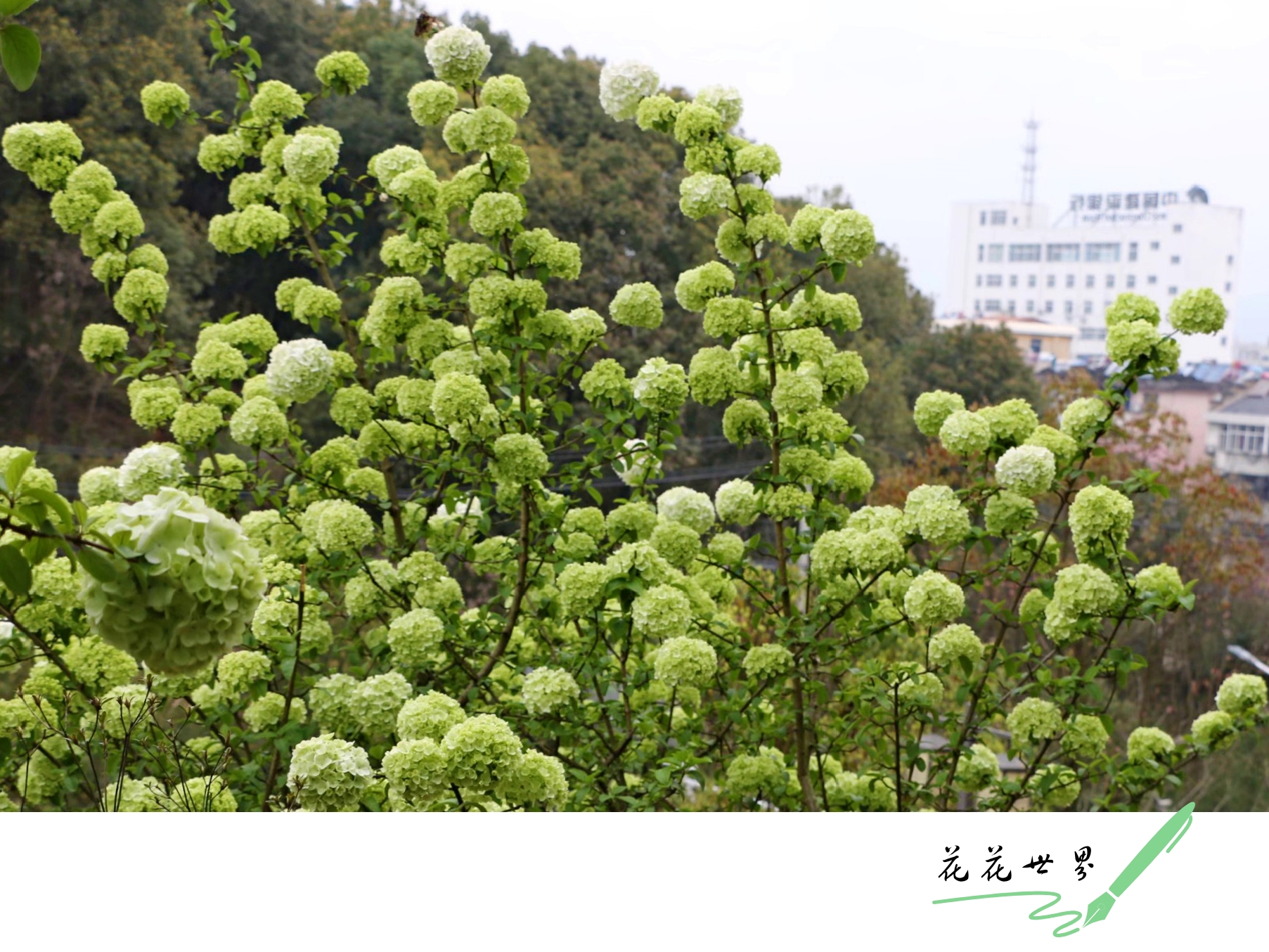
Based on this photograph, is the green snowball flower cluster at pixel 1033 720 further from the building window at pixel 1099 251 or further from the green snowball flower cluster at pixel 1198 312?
the building window at pixel 1099 251

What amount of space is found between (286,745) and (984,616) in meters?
0.84

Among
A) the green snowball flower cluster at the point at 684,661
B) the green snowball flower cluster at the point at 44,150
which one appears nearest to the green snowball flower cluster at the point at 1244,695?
the green snowball flower cluster at the point at 684,661

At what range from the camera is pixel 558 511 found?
4.98 ft

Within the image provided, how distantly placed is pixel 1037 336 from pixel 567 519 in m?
8.94

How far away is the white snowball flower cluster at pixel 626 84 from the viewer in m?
1.56

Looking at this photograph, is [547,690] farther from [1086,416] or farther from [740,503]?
[1086,416]

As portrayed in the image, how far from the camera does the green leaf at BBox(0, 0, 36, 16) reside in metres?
0.53

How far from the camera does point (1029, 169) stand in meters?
11.7

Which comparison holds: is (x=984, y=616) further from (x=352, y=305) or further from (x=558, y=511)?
(x=352, y=305)

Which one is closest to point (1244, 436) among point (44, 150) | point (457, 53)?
point (457, 53)

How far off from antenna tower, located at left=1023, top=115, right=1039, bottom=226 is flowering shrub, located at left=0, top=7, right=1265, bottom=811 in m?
11.0
